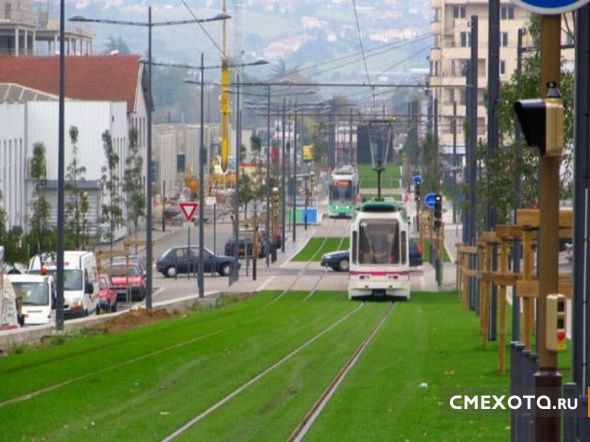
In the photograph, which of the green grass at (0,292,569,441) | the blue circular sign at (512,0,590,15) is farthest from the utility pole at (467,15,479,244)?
the blue circular sign at (512,0,590,15)

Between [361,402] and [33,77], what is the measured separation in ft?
280

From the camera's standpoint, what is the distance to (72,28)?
397 ft

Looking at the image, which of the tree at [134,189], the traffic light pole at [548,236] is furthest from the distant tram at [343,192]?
the traffic light pole at [548,236]

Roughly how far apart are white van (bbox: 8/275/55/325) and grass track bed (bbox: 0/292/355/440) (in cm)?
855

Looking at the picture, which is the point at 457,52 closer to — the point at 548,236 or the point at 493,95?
the point at 493,95

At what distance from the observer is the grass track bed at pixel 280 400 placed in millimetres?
17219

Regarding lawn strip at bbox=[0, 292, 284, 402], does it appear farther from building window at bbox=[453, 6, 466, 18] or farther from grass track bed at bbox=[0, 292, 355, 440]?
building window at bbox=[453, 6, 466, 18]

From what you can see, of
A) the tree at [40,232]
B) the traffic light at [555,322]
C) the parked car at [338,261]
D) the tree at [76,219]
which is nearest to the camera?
the traffic light at [555,322]

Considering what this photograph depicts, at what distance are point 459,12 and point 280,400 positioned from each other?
95.9 meters

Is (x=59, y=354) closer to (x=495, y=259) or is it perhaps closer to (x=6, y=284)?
(x=495, y=259)

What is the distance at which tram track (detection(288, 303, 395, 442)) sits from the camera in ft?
56.4

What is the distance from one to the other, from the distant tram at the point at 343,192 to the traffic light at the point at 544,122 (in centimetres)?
→ 8811

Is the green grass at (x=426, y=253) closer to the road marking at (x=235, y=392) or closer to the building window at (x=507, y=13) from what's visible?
the building window at (x=507, y=13)

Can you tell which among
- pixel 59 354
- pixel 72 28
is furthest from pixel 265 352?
pixel 72 28
